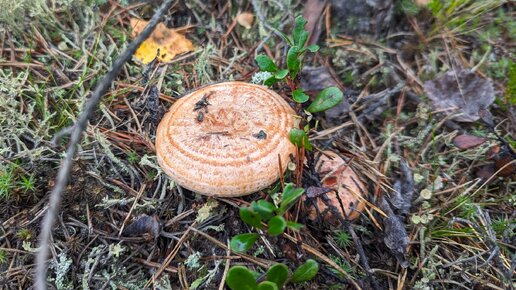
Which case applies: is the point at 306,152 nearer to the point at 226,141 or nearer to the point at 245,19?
the point at 226,141

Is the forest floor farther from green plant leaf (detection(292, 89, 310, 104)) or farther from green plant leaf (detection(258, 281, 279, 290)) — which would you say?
green plant leaf (detection(258, 281, 279, 290))

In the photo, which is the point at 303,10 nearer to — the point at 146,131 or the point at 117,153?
the point at 146,131

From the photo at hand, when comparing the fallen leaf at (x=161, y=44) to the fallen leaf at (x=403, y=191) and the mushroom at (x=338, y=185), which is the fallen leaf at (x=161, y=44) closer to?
the mushroom at (x=338, y=185)

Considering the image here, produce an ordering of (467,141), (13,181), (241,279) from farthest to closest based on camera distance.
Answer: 1. (467,141)
2. (13,181)
3. (241,279)

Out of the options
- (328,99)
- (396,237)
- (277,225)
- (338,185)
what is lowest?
(396,237)

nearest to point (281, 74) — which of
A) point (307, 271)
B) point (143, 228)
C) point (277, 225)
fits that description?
point (277, 225)
